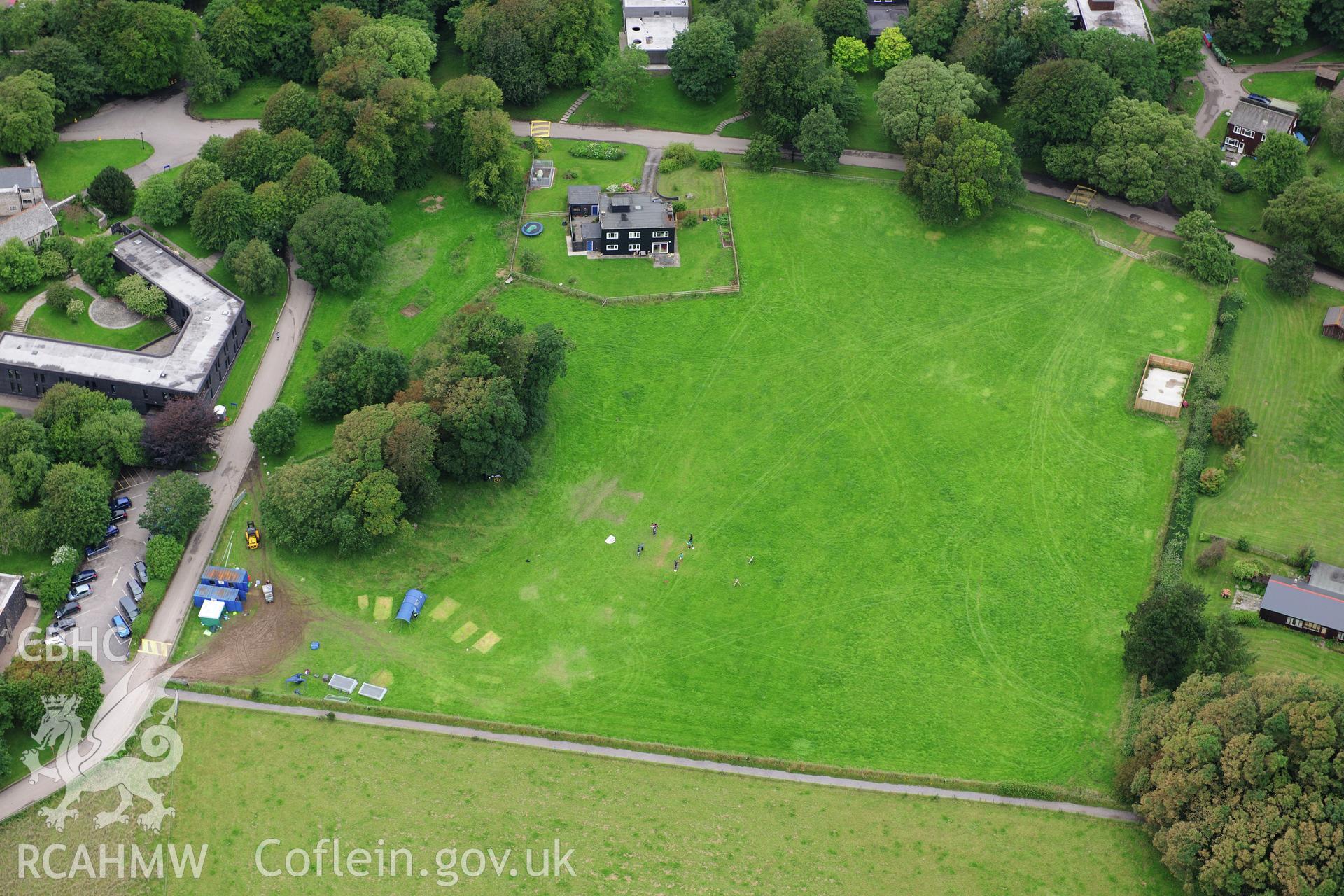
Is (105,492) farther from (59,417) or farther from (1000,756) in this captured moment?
(1000,756)

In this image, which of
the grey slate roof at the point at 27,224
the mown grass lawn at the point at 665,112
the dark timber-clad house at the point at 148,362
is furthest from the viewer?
the mown grass lawn at the point at 665,112

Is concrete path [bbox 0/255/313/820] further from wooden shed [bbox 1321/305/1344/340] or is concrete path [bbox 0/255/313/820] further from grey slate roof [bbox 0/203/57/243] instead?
wooden shed [bbox 1321/305/1344/340]

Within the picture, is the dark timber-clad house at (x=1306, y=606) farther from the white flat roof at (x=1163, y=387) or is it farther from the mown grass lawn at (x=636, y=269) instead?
the mown grass lawn at (x=636, y=269)

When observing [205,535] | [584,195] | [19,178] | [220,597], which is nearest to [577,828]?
[220,597]

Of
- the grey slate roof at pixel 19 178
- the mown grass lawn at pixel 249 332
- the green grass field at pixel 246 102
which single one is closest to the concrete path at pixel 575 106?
the green grass field at pixel 246 102

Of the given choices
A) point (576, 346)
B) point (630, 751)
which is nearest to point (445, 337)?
point (576, 346)

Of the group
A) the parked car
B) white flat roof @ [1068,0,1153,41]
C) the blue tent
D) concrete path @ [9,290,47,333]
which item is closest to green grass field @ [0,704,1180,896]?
the parked car

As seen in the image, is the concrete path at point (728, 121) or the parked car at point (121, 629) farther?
the concrete path at point (728, 121)
